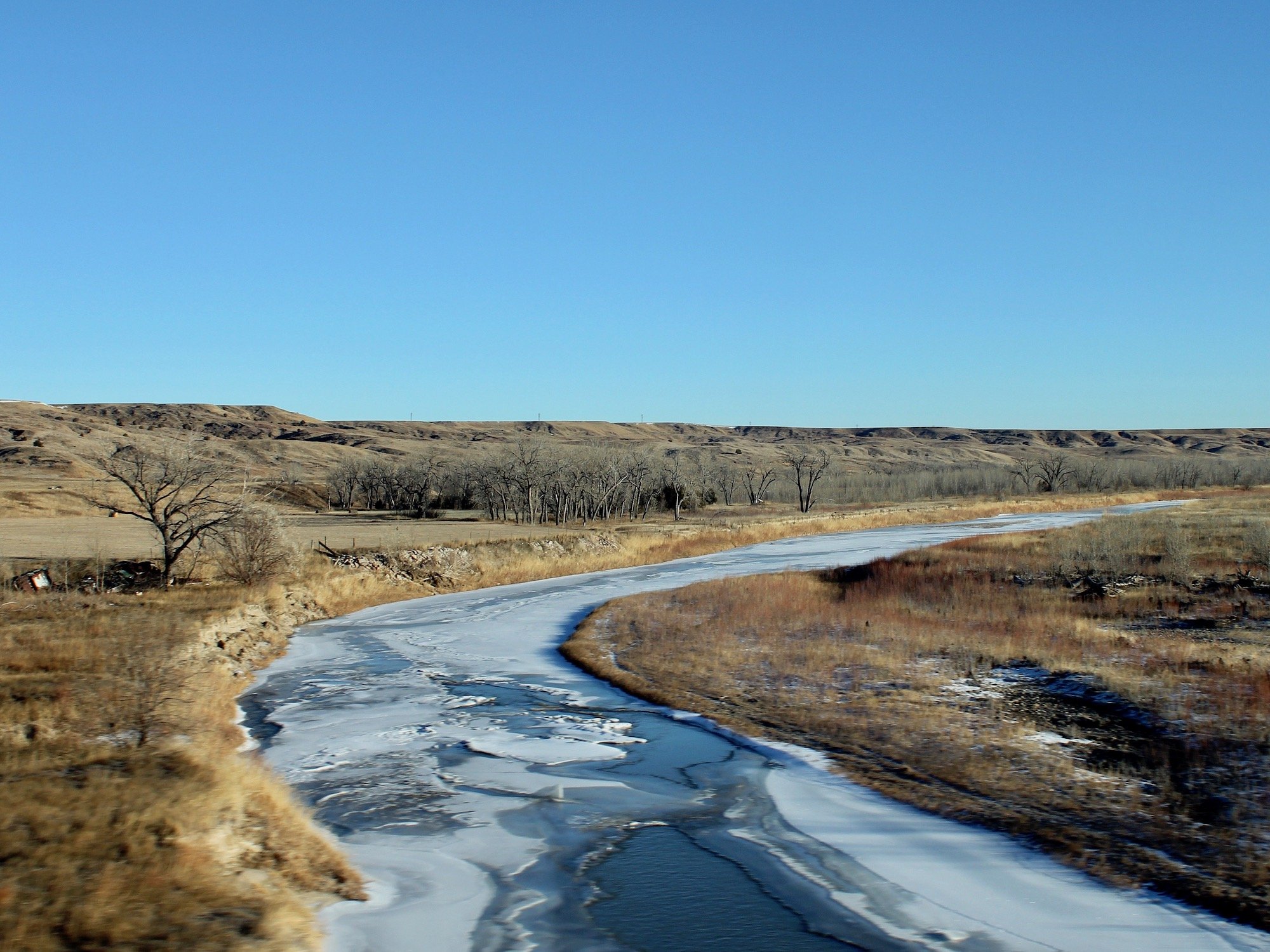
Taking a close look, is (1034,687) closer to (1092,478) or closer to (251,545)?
(251,545)

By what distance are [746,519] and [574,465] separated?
14.3 m

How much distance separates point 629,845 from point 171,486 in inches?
974

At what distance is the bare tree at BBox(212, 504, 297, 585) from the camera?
31031 mm

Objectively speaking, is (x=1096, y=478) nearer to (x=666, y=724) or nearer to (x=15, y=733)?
(x=666, y=724)

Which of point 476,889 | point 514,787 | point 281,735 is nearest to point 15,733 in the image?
point 281,735

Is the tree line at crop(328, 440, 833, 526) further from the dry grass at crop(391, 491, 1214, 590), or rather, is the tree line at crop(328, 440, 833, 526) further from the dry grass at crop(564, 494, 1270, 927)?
the dry grass at crop(564, 494, 1270, 927)

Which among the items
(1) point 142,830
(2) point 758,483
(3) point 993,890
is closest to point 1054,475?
(2) point 758,483

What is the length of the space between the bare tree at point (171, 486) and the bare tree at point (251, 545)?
19.6 inches

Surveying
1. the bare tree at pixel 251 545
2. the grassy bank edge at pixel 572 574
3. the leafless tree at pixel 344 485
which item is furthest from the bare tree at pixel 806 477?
the bare tree at pixel 251 545

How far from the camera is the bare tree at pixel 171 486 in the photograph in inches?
1140

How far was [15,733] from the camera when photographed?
12555mm

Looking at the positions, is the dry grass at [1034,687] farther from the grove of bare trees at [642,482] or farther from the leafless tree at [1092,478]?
the leafless tree at [1092,478]

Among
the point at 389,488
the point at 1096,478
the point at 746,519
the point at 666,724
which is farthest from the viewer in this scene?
the point at 1096,478

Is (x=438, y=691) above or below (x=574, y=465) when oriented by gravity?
below
